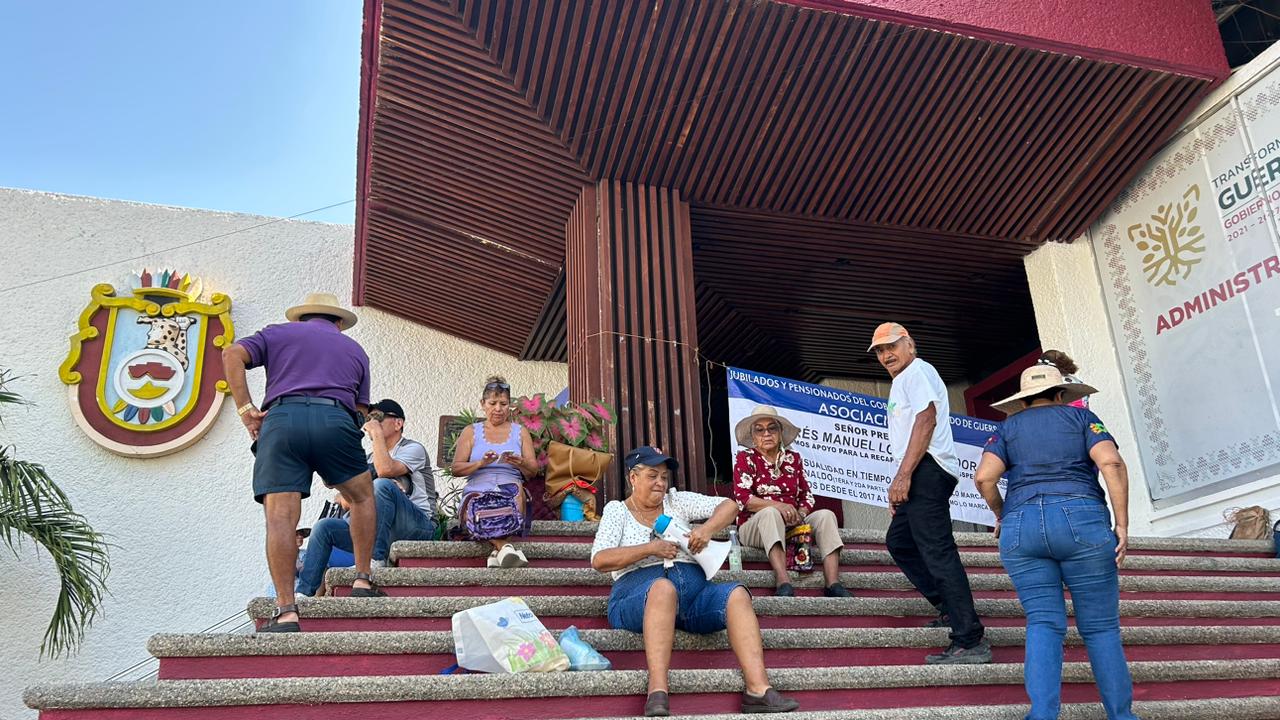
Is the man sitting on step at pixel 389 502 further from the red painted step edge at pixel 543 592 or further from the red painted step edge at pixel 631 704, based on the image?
the red painted step edge at pixel 631 704

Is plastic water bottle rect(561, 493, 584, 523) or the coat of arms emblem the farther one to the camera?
the coat of arms emblem

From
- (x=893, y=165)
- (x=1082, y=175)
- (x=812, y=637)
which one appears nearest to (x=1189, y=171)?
(x=1082, y=175)

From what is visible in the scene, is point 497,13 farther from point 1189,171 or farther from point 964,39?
point 1189,171

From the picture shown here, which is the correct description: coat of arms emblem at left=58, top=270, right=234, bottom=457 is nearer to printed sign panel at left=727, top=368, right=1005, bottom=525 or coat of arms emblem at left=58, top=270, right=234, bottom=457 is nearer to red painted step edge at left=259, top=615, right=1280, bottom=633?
printed sign panel at left=727, top=368, right=1005, bottom=525

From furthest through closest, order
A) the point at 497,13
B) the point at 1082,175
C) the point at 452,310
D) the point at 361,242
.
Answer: the point at 452,310, the point at 361,242, the point at 1082,175, the point at 497,13

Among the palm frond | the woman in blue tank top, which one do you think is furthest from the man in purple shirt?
the palm frond

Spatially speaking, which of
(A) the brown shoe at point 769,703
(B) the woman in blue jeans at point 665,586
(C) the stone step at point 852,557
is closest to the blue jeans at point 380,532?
(C) the stone step at point 852,557

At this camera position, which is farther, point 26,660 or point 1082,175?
point 1082,175

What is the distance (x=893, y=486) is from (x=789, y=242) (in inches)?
179

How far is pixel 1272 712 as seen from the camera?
14.2 feet

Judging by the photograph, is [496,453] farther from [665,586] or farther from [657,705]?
[657,705]

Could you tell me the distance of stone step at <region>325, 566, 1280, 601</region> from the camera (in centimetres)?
482

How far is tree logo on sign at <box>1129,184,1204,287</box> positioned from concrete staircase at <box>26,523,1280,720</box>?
9.74 feet

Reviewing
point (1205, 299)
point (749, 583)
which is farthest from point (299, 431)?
point (1205, 299)
